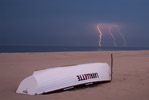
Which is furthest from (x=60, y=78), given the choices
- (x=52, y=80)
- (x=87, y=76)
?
(x=87, y=76)

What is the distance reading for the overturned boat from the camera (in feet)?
21.7

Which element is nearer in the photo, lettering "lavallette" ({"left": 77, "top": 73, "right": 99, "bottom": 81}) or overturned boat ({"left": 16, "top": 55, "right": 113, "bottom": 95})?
overturned boat ({"left": 16, "top": 55, "right": 113, "bottom": 95})

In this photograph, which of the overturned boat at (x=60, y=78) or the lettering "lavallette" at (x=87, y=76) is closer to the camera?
the overturned boat at (x=60, y=78)

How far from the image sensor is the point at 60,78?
6.98m

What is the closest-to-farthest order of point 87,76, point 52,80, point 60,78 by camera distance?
point 52,80, point 60,78, point 87,76

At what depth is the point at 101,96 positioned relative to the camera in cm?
599

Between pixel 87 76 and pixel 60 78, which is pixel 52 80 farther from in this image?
pixel 87 76

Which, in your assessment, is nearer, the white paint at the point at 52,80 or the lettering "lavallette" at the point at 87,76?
the white paint at the point at 52,80

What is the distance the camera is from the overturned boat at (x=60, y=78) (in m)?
6.60

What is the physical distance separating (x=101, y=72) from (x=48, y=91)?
2.50m

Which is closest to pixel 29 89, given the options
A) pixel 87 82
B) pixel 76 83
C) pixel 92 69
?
pixel 76 83

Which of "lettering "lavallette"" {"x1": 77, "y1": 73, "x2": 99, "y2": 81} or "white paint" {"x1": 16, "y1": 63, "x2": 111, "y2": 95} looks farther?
"lettering "lavallette"" {"x1": 77, "y1": 73, "x2": 99, "y2": 81}

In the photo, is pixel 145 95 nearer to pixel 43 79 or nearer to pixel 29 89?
pixel 43 79

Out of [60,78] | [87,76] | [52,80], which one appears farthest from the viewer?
[87,76]
